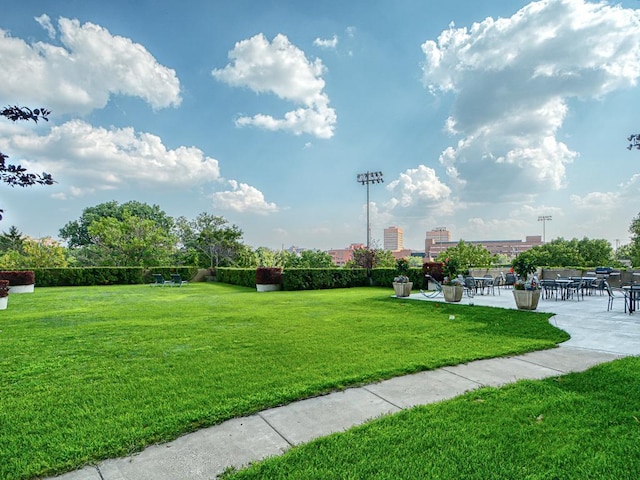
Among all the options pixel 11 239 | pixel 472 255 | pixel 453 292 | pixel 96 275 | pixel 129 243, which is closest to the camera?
pixel 453 292

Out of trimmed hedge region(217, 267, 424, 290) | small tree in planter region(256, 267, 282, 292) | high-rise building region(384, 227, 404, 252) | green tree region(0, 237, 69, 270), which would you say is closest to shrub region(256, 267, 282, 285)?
small tree in planter region(256, 267, 282, 292)

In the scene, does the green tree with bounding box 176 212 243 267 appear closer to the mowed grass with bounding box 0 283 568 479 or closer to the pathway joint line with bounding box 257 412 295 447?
the mowed grass with bounding box 0 283 568 479

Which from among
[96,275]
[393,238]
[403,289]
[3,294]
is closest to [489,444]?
[403,289]

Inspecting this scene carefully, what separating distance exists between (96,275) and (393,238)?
3489 inches

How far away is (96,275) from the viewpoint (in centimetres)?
2248

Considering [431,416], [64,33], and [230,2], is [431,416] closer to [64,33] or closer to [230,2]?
[230,2]

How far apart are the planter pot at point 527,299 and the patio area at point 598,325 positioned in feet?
1.46

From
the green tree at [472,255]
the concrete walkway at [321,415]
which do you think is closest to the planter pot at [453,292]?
the concrete walkway at [321,415]

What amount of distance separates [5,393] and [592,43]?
676 inches

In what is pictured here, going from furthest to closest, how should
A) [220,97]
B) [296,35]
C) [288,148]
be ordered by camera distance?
[288,148]
[220,97]
[296,35]

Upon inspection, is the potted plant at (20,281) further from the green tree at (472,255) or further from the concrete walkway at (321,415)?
the green tree at (472,255)

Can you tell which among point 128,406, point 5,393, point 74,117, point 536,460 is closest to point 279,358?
point 128,406

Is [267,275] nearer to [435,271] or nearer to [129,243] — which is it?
[435,271]

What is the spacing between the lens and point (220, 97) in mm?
19516
